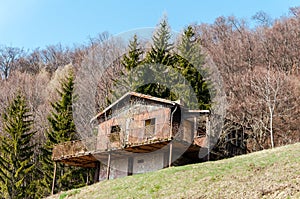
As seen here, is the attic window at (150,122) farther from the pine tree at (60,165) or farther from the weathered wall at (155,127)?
the pine tree at (60,165)

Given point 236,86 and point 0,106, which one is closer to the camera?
point 236,86

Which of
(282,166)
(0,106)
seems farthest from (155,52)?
(282,166)

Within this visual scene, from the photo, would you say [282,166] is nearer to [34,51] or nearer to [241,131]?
[241,131]

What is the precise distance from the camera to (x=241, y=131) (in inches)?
1496

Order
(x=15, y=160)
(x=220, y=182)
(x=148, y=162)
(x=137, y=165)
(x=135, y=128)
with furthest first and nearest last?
(x=15, y=160)
(x=137, y=165)
(x=148, y=162)
(x=135, y=128)
(x=220, y=182)

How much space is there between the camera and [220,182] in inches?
658

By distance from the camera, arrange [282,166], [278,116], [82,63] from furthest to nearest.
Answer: [82,63] < [278,116] < [282,166]

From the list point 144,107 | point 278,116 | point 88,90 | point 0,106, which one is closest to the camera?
point 144,107

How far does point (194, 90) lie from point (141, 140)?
11556 mm

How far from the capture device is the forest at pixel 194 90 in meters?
35.2

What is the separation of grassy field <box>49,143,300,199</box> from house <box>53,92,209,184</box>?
14.2 ft

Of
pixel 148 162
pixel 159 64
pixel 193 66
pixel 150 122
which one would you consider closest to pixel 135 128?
pixel 150 122

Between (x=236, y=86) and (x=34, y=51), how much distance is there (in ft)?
130

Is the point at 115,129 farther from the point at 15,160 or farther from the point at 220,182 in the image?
the point at 220,182
